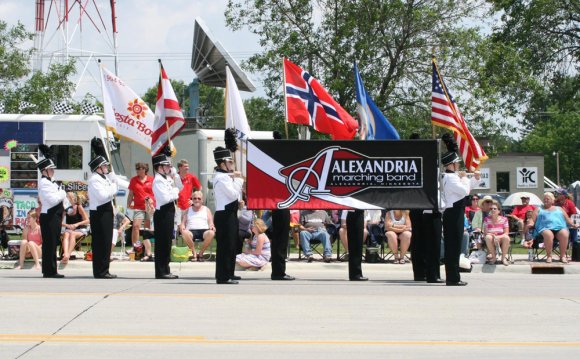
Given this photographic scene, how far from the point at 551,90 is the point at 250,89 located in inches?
499

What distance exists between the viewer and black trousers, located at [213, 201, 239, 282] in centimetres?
1408

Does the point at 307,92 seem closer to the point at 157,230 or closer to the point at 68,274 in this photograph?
the point at 157,230

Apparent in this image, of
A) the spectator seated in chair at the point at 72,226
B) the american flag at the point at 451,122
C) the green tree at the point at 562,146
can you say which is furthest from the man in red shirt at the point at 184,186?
the green tree at the point at 562,146

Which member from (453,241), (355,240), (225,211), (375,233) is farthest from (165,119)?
(453,241)

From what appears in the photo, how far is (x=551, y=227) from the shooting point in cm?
1898

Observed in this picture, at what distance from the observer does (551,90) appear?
36094 millimetres

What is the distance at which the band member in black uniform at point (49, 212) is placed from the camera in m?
15.1

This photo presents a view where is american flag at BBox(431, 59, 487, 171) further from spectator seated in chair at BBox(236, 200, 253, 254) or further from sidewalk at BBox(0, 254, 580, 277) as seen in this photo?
spectator seated in chair at BBox(236, 200, 253, 254)

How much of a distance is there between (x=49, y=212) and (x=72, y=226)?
322cm

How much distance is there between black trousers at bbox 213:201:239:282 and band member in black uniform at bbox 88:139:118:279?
200 centimetres

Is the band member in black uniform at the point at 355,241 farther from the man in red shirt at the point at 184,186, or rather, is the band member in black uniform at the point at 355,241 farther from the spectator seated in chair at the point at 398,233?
the man in red shirt at the point at 184,186

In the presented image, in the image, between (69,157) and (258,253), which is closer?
(258,253)

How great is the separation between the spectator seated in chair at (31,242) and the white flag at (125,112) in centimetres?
235

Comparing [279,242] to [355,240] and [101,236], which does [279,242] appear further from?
[101,236]
